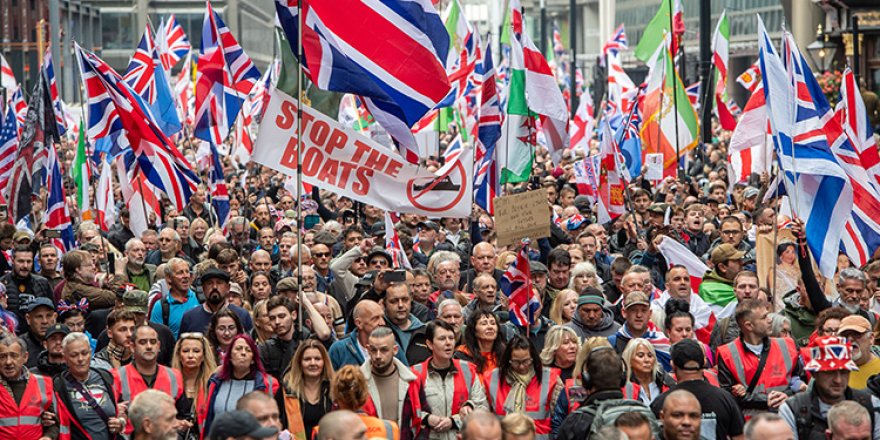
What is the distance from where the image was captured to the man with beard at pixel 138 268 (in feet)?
45.6

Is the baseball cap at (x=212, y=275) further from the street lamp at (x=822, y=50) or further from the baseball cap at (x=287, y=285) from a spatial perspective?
the street lamp at (x=822, y=50)

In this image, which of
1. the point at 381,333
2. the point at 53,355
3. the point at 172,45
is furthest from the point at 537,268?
the point at 172,45

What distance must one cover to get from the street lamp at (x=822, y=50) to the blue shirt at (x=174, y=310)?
2888 centimetres

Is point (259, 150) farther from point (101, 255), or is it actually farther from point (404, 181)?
point (101, 255)

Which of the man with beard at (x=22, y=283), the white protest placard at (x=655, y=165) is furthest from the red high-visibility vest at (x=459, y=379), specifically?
the white protest placard at (x=655, y=165)

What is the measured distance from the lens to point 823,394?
8.00m

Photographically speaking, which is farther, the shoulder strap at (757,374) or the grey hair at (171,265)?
the grey hair at (171,265)

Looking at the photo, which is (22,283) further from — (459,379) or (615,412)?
(615,412)

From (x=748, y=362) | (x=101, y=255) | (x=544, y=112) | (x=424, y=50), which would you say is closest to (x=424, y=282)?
(x=424, y=50)

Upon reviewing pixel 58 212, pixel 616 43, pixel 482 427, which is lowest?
pixel 482 427

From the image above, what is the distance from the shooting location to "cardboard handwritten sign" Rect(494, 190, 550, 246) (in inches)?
485

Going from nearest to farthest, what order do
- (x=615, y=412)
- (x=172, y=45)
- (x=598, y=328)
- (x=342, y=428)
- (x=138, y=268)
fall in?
(x=342, y=428), (x=615, y=412), (x=598, y=328), (x=138, y=268), (x=172, y=45)

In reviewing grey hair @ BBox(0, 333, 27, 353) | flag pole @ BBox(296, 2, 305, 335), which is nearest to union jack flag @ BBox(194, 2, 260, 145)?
flag pole @ BBox(296, 2, 305, 335)

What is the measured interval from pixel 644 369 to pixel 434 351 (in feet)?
3.72
